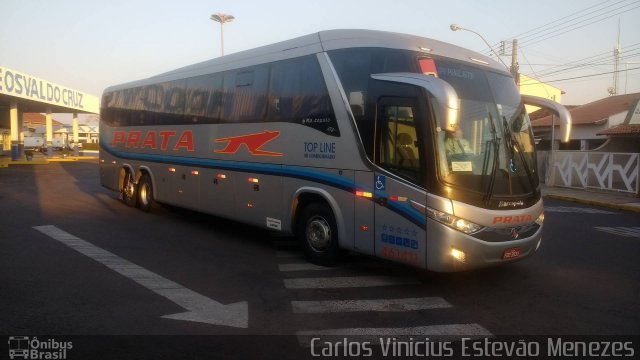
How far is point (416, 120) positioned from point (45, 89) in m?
35.5

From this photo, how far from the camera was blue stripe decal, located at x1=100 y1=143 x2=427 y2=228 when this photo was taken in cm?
620

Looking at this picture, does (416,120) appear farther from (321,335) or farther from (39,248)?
(39,248)

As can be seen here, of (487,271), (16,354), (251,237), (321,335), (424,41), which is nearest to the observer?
(16,354)

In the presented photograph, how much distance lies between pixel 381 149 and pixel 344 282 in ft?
6.18

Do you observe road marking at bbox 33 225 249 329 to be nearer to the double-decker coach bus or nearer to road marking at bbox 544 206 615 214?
the double-decker coach bus

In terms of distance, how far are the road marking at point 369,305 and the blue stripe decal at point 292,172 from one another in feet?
3.05

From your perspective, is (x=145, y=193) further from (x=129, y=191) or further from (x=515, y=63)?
(x=515, y=63)

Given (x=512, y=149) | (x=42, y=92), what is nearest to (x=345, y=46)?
(x=512, y=149)

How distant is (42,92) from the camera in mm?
33969

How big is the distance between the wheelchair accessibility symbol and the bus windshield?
82 centimetres

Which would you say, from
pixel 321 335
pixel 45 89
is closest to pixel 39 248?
pixel 321 335

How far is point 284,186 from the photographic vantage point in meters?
8.10

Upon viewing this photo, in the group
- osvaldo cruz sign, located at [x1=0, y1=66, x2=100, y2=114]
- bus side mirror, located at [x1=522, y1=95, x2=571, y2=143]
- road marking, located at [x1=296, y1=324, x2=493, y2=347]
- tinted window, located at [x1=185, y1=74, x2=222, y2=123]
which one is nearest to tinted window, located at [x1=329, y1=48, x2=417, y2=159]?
bus side mirror, located at [x1=522, y1=95, x2=571, y2=143]

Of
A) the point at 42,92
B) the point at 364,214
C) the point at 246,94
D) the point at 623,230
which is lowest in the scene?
the point at 623,230
